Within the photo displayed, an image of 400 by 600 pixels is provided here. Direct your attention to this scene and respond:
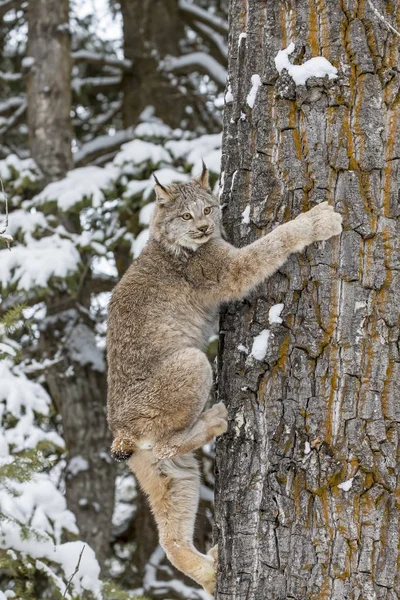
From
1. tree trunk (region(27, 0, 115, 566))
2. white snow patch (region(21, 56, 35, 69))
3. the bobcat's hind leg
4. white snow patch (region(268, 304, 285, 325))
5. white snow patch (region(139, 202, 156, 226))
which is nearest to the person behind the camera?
white snow patch (region(268, 304, 285, 325))

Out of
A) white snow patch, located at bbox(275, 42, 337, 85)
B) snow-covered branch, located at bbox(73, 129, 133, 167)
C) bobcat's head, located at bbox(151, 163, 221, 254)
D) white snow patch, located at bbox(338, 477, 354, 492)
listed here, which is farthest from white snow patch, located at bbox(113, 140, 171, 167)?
white snow patch, located at bbox(338, 477, 354, 492)

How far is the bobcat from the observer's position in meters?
3.65

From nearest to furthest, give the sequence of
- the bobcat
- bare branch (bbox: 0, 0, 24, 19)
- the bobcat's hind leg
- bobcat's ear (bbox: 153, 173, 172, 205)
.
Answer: the bobcat's hind leg, the bobcat, bobcat's ear (bbox: 153, 173, 172, 205), bare branch (bbox: 0, 0, 24, 19)

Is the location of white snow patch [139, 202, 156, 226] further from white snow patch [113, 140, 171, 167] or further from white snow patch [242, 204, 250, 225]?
white snow patch [242, 204, 250, 225]

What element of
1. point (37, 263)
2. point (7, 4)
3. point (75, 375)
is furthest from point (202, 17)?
point (37, 263)

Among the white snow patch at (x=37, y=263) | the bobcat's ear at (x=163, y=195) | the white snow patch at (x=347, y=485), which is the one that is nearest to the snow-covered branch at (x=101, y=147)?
the white snow patch at (x=37, y=263)

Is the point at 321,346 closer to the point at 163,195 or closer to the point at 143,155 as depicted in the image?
the point at 163,195

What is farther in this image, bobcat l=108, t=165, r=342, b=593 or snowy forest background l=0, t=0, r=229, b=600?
snowy forest background l=0, t=0, r=229, b=600

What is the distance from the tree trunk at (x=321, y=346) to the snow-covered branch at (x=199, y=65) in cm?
583

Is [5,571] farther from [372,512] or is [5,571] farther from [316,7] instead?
[316,7]

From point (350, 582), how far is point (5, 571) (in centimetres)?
252

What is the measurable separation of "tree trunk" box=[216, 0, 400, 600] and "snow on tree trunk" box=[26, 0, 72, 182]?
5.44 m

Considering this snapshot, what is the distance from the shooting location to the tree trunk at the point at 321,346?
8.91ft

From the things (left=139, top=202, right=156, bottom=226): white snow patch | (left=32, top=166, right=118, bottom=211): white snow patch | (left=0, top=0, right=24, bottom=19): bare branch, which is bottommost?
(left=139, top=202, right=156, bottom=226): white snow patch
